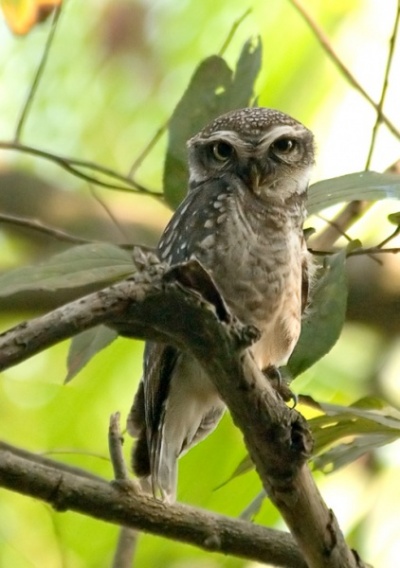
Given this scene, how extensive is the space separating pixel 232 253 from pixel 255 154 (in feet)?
0.78

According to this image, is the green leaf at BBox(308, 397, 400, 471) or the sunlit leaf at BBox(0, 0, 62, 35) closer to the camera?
the green leaf at BBox(308, 397, 400, 471)

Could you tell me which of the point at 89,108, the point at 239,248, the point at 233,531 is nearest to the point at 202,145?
the point at 239,248

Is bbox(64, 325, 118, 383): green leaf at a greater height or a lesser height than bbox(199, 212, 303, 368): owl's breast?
lesser

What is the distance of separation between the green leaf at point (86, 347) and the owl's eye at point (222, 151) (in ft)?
1.38

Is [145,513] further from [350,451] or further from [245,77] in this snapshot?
[245,77]

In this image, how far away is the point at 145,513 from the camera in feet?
6.03

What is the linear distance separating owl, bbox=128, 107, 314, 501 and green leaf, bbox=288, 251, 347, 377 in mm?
83

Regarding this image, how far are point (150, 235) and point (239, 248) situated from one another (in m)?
1.17

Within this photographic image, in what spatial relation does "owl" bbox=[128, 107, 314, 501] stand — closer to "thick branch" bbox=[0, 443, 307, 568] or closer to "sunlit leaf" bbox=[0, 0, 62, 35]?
"thick branch" bbox=[0, 443, 307, 568]

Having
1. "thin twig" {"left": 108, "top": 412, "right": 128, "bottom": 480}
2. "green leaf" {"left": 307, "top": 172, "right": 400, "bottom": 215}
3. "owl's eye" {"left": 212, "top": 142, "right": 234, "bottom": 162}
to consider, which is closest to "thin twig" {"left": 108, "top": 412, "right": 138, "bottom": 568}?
"thin twig" {"left": 108, "top": 412, "right": 128, "bottom": 480}

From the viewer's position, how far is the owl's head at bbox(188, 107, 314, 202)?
2135 millimetres

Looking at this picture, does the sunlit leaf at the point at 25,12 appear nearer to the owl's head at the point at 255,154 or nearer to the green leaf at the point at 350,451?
the owl's head at the point at 255,154

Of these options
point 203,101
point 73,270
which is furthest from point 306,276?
point 73,270

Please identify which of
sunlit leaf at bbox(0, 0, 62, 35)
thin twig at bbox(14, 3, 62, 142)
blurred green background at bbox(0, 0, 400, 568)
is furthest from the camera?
blurred green background at bbox(0, 0, 400, 568)
